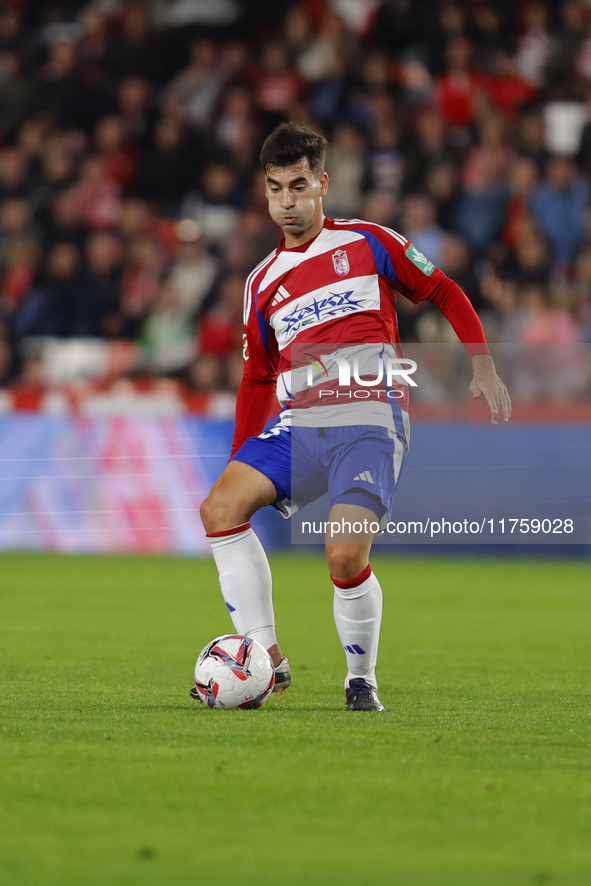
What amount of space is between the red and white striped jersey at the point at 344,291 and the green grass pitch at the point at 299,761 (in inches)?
52.7

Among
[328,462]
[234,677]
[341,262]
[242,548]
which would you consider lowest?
[234,677]

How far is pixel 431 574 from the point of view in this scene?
1088 centimetres

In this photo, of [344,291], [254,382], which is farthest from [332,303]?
[254,382]

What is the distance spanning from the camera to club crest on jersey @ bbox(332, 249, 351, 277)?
544 cm

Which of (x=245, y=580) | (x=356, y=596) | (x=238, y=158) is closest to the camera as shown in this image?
(x=356, y=596)

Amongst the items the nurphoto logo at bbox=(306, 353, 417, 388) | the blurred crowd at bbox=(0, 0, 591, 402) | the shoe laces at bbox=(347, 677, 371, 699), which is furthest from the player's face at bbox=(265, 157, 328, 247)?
the blurred crowd at bbox=(0, 0, 591, 402)

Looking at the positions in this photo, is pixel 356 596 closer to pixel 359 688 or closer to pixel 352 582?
pixel 352 582

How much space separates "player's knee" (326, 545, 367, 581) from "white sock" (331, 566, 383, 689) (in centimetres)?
4

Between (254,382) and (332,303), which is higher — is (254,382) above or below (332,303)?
below

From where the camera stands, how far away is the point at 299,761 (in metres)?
4.06

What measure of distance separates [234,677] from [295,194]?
6.12ft

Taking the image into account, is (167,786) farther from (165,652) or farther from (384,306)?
(165,652)

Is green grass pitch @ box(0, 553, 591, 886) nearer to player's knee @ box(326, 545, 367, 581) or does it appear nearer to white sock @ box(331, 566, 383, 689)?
white sock @ box(331, 566, 383, 689)

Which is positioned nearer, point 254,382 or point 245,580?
point 245,580
